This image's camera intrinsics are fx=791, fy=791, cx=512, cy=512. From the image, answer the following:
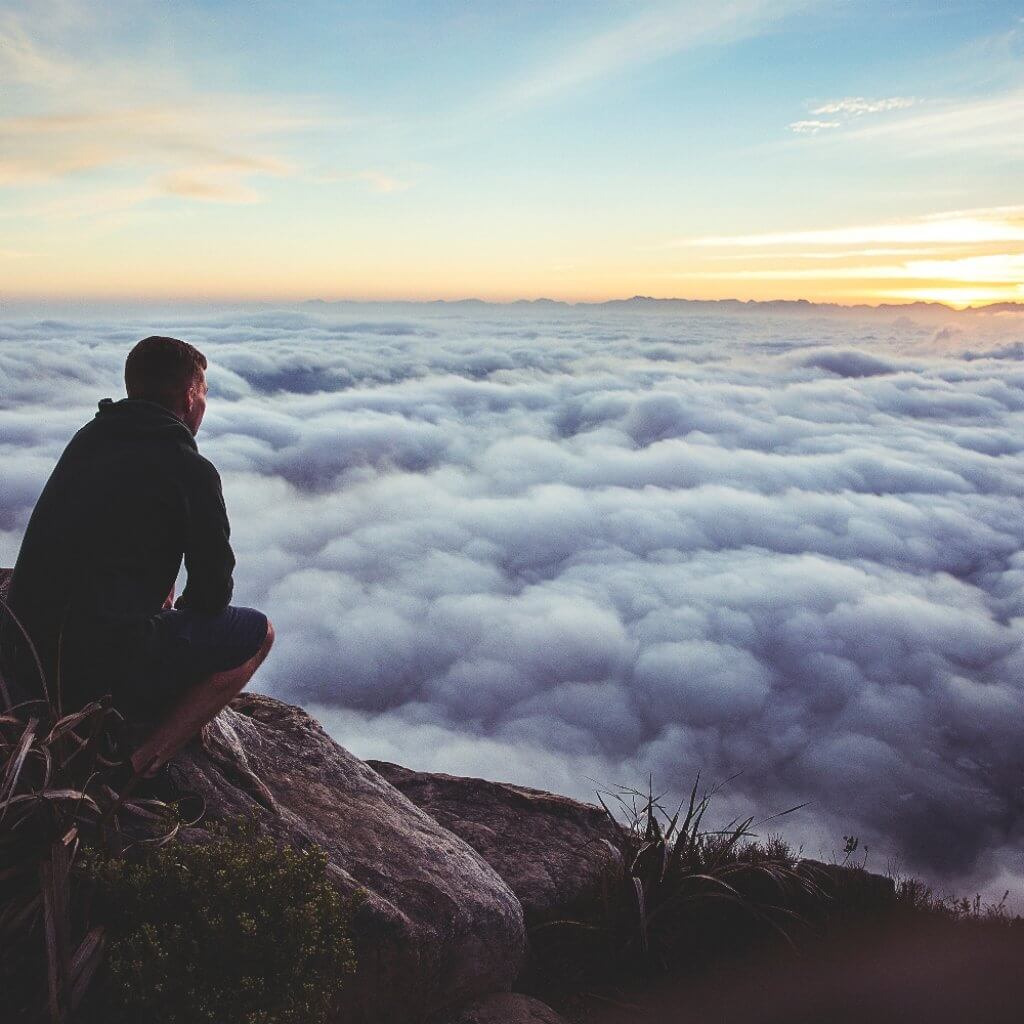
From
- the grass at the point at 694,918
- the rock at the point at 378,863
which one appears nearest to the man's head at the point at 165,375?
the rock at the point at 378,863

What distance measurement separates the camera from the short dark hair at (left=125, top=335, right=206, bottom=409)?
3049mm

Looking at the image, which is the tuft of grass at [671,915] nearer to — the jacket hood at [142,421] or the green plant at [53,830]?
the green plant at [53,830]

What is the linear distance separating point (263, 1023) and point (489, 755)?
177 ft

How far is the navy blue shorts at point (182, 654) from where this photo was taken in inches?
116

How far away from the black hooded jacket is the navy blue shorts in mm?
57

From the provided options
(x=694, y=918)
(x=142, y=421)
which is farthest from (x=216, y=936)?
(x=694, y=918)

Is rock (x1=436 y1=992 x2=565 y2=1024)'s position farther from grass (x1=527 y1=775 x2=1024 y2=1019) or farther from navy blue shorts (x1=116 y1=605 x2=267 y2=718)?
navy blue shorts (x1=116 y1=605 x2=267 y2=718)

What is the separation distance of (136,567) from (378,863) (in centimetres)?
178

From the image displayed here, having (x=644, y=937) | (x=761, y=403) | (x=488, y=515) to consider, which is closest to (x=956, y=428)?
(x=761, y=403)

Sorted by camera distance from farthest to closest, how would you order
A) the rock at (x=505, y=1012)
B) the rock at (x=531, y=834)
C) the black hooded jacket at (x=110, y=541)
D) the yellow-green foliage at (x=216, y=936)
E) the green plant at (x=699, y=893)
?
the rock at (x=531, y=834)
the green plant at (x=699, y=893)
the rock at (x=505, y=1012)
the black hooded jacket at (x=110, y=541)
the yellow-green foliage at (x=216, y=936)

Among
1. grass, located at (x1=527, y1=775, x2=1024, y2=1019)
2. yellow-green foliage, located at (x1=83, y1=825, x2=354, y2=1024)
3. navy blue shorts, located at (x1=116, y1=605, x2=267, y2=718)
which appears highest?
navy blue shorts, located at (x1=116, y1=605, x2=267, y2=718)

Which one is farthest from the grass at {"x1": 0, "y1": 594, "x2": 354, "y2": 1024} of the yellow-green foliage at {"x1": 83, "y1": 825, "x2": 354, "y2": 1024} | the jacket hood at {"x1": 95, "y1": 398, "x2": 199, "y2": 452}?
the jacket hood at {"x1": 95, "y1": 398, "x2": 199, "y2": 452}

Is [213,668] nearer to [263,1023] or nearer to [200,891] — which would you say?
[200,891]

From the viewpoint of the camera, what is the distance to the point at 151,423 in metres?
2.94
